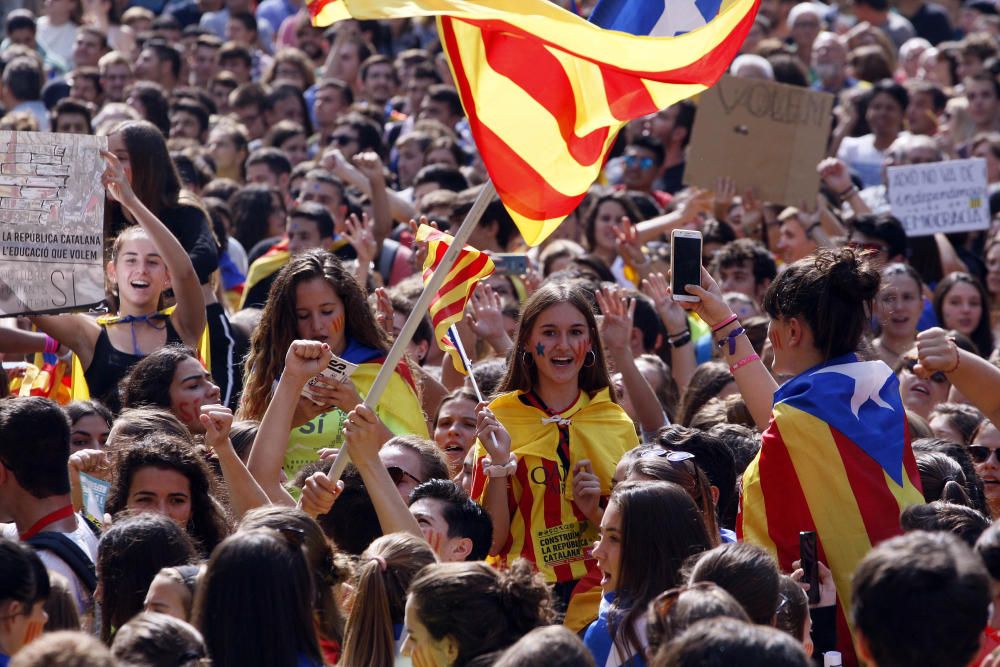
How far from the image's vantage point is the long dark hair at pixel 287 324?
6234 millimetres

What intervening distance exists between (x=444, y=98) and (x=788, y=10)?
198 inches

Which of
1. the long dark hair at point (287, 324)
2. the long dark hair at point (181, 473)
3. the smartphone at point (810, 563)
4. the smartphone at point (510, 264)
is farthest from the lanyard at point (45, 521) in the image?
the smartphone at point (510, 264)

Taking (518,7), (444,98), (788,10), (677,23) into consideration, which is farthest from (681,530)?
(788,10)

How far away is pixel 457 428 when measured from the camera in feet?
21.1

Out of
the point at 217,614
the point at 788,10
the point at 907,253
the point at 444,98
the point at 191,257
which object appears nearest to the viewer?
the point at 217,614

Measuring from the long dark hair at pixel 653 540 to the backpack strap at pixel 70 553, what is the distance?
1.56 meters

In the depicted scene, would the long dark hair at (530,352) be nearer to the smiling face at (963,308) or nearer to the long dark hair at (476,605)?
the long dark hair at (476,605)

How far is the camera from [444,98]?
12.8 meters

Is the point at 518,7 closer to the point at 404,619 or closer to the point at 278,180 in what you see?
the point at 404,619

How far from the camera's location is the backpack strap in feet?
15.2

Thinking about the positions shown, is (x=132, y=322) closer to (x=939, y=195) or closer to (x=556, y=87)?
(x=556, y=87)

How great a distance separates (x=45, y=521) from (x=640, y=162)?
7.53m

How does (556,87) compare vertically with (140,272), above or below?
above

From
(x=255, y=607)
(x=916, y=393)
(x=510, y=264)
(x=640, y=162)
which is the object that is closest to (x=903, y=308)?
(x=916, y=393)
